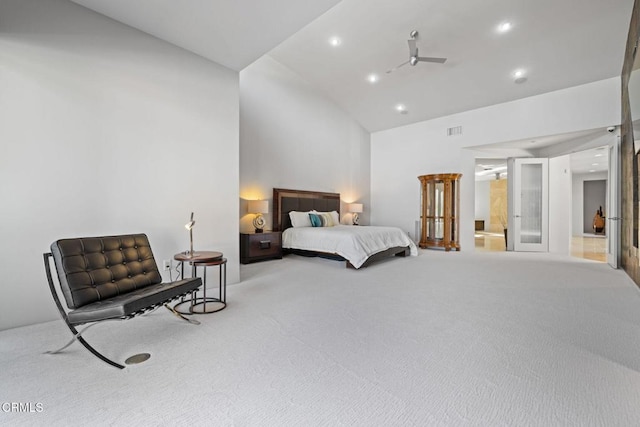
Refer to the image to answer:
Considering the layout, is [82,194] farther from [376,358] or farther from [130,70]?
[376,358]

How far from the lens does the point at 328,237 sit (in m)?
5.24

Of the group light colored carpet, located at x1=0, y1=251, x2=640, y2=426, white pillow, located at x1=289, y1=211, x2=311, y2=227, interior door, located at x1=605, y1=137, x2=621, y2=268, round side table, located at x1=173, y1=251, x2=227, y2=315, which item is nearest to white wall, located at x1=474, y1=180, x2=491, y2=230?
interior door, located at x1=605, y1=137, x2=621, y2=268

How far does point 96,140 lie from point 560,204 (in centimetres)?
905

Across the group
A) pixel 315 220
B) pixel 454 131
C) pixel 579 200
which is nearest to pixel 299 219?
pixel 315 220

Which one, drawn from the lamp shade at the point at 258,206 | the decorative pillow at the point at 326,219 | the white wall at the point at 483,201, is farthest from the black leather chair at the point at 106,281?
the white wall at the point at 483,201

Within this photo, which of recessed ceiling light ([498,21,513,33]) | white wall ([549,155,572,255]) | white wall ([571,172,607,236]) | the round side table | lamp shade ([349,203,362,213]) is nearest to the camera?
the round side table

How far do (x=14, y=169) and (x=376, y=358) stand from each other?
10.6ft

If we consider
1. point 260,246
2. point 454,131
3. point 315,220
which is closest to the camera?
point 260,246

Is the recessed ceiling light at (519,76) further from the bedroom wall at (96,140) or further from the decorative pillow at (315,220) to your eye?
the bedroom wall at (96,140)

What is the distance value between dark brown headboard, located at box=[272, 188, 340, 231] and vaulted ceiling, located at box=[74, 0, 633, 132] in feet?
8.57

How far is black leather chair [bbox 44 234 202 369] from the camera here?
1.95 meters

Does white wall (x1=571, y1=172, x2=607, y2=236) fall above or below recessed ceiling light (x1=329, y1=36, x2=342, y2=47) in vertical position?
below

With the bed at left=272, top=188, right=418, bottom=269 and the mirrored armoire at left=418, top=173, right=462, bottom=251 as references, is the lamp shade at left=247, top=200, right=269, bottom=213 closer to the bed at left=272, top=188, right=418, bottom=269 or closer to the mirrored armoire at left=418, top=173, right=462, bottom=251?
the bed at left=272, top=188, right=418, bottom=269

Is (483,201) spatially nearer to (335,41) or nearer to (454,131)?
(454,131)
